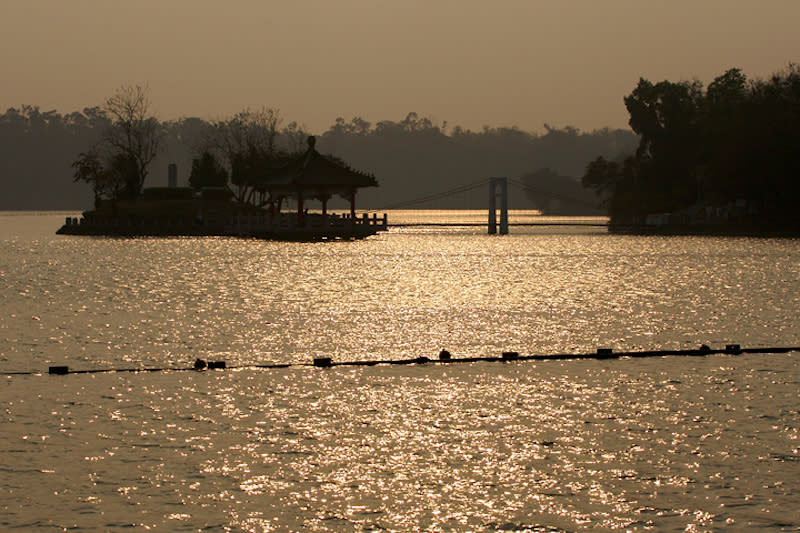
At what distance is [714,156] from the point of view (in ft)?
392

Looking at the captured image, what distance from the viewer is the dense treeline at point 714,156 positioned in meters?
112

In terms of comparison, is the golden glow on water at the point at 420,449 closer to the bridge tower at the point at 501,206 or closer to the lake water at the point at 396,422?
the lake water at the point at 396,422

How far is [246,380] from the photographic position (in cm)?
2309

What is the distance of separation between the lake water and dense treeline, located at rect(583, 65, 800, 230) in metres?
73.8

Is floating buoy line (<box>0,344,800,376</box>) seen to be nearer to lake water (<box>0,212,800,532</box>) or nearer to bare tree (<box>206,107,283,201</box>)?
lake water (<box>0,212,800,532</box>)

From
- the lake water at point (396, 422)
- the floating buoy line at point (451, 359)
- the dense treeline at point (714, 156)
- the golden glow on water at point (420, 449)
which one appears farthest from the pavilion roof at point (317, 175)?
the golden glow on water at point (420, 449)

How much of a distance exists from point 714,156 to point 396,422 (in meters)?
109

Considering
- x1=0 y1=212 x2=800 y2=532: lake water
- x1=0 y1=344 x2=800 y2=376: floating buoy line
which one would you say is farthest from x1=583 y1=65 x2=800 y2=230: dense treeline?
x1=0 y1=344 x2=800 y2=376: floating buoy line

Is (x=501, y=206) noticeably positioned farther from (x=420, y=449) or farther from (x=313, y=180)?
(x=420, y=449)

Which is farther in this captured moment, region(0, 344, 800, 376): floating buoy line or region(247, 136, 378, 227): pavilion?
region(247, 136, 378, 227): pavilion

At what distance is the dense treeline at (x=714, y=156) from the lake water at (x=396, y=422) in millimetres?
73754

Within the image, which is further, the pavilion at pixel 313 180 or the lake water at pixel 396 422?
the pavilion at pixel 313 180

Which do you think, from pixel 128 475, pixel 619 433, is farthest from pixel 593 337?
pixel 128 475

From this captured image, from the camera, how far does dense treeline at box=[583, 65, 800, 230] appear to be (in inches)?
4400
